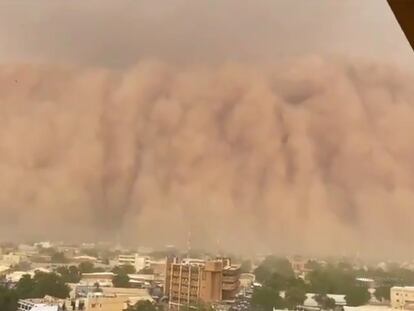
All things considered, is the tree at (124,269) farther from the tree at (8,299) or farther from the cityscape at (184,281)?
the tree at (8,299)

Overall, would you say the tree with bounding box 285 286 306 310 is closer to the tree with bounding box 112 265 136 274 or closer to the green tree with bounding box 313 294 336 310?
the green tree with bounding box 313 294 336 310

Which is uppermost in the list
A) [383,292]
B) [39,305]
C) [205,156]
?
[205,156]

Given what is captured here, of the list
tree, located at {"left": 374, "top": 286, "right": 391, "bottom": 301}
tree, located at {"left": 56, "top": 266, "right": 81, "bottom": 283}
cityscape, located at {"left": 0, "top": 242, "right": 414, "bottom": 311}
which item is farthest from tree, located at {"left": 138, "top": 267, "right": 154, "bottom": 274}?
tree, located at {"left": 374, "top": 286, "right": 391, "bottom": 301}

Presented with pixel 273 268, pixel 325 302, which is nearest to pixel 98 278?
pixel 273 268

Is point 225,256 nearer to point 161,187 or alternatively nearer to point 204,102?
point 161,187

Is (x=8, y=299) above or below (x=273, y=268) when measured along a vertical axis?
below

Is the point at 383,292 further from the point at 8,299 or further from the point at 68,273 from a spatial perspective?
the point at 8,299
